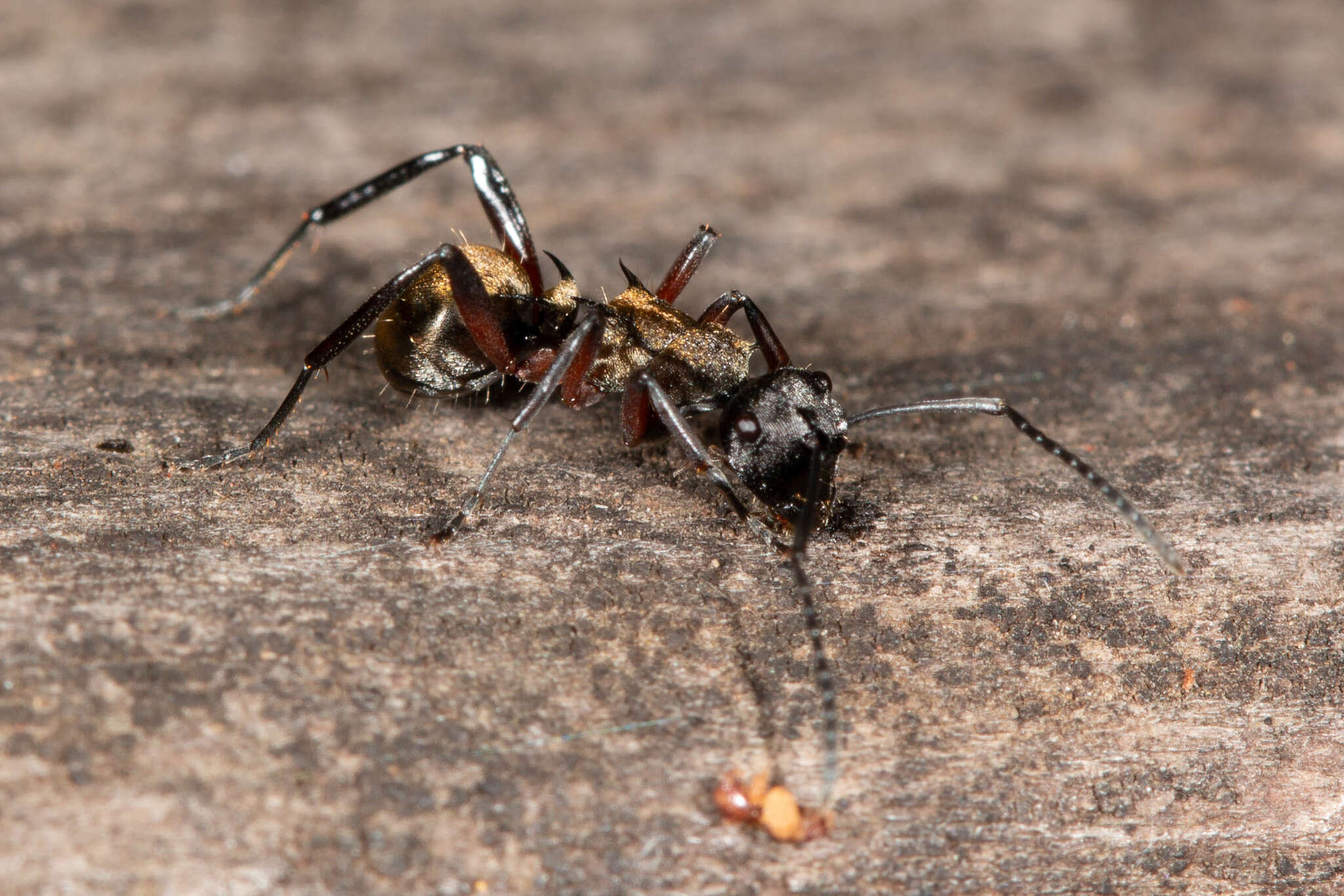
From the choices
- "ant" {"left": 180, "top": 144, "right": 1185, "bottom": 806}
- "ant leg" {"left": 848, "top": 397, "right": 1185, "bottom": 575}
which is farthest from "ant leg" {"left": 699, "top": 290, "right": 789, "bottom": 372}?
"ant leg" {"left": 848, "top": 397, "right": 1185, "bottom": 575}

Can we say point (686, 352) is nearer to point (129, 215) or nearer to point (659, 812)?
point (659, 812)

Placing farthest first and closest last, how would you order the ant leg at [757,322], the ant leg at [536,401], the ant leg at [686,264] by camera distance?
the ant leg at [686,264] < the ant leg at [757,322] < the ant leg at [536,401]

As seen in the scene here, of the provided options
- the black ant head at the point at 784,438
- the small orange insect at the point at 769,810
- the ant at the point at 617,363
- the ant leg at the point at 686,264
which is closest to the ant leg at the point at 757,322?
the ant at the point at 617,363

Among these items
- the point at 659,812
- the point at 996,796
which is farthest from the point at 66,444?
the point at 996,796

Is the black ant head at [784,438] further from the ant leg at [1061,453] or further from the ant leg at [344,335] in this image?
the ant leg at [344,335]

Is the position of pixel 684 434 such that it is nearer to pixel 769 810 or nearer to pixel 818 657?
pixel 818 657

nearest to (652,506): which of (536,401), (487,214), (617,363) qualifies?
(536,401)
